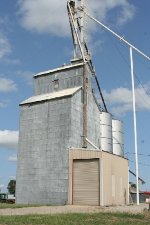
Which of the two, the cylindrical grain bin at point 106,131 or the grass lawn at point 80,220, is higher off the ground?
the cylindrical grain bin at point 106,131

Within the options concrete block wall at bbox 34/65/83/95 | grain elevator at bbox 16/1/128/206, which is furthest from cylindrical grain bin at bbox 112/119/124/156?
concrete block wall at bbox 34/65/83/95

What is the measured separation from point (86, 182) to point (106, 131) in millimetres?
13399

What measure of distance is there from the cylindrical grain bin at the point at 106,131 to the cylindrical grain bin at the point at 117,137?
2617 mm

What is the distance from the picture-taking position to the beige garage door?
132 ft

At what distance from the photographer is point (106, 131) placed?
53.0 metres

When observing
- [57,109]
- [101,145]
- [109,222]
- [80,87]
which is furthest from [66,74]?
[109,222]

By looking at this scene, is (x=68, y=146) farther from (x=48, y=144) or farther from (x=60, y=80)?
(x=60, y=80)

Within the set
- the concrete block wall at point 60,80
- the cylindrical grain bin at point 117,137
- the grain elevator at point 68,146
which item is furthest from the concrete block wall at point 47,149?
the cylindrical grain bin at point 117,137

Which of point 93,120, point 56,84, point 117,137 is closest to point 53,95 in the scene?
point 56,84

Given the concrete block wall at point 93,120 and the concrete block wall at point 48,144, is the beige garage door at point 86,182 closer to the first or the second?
the concrete block wall at point 48,144

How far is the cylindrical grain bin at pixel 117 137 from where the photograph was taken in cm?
5622

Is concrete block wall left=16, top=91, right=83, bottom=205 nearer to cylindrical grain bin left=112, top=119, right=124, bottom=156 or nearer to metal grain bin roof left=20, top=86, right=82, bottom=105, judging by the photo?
metal grain bin roof left=20, top=86, right=82, bottom=105

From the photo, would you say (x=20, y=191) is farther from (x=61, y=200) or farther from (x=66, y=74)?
(x=66, y=74)

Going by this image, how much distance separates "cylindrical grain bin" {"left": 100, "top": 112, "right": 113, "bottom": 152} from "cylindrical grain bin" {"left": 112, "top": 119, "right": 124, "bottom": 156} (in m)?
2.62
